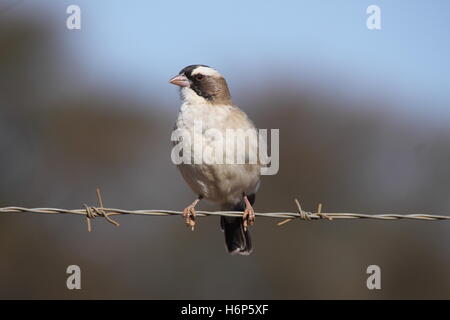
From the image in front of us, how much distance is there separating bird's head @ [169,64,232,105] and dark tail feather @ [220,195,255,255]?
1.09m

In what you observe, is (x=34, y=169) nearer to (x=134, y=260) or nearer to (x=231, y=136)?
(x=134, y=260)

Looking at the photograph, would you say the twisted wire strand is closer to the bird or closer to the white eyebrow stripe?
the bird

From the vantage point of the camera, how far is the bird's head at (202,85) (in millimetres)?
7859

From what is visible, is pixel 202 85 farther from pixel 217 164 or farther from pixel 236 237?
pixel 236 237

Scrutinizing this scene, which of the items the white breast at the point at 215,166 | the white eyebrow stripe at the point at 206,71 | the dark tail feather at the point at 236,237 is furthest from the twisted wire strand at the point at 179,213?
the white eyebrow stripe at the point at 206,71

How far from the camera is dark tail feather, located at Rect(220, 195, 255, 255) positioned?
8.07 m

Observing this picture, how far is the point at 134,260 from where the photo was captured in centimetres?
1802

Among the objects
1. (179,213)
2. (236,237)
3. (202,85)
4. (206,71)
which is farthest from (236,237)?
(179,213)

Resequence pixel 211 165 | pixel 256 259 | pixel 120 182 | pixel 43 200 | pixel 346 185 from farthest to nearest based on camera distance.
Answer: pixel 120 182
pixel 346 185
pixel 43 200
pixel 256 259
pixel 211 165

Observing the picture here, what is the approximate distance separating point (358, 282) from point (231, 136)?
9524 millimetres

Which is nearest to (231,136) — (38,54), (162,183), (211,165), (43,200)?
(211,165)

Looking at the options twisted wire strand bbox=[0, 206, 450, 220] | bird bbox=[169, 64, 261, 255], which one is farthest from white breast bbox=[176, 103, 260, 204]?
twisted wire strand bbox=[0, 206, 450, 220]

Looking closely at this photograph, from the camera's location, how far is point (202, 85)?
8008mm

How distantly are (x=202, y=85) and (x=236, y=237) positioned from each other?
1603 mm
